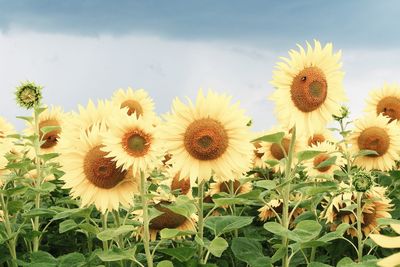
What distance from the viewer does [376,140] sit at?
5.76 metres

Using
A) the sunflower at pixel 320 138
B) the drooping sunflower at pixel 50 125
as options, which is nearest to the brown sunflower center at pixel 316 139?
the sunflower at pixel 320 138

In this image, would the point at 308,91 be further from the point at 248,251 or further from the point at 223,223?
the point at 248,251

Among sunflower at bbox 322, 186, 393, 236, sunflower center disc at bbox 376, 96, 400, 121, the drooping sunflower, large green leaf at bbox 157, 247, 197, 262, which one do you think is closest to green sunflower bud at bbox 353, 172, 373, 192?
sunflower at bbox 322, 186, 393, 236

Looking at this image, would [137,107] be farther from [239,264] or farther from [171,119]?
[171,119]

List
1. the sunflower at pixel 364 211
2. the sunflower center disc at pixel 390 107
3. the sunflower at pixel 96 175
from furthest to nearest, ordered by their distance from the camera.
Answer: the sunflower center disc at pixel 390 107 → the sunflower at pixel 364 211 → the sunflower at pixel 96 175

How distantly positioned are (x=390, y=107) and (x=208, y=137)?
4.24 m

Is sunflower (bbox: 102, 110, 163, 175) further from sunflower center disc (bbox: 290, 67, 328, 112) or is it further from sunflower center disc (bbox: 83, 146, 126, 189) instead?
sunflower center disc (bbox: 290, 67, 328, 112)

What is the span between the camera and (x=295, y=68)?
3.74 meters

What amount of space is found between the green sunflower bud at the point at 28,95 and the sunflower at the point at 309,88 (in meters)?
2.75

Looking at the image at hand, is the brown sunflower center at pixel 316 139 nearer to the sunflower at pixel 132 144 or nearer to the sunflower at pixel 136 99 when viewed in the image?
the sunflower at pixel 136 99

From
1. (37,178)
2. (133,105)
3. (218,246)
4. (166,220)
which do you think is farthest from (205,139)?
(133,105)

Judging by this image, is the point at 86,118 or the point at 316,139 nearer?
the point at 86,118

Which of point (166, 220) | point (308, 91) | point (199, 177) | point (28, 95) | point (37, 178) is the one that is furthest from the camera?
point (28, 95)

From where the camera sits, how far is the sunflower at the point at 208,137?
3.27 meters
